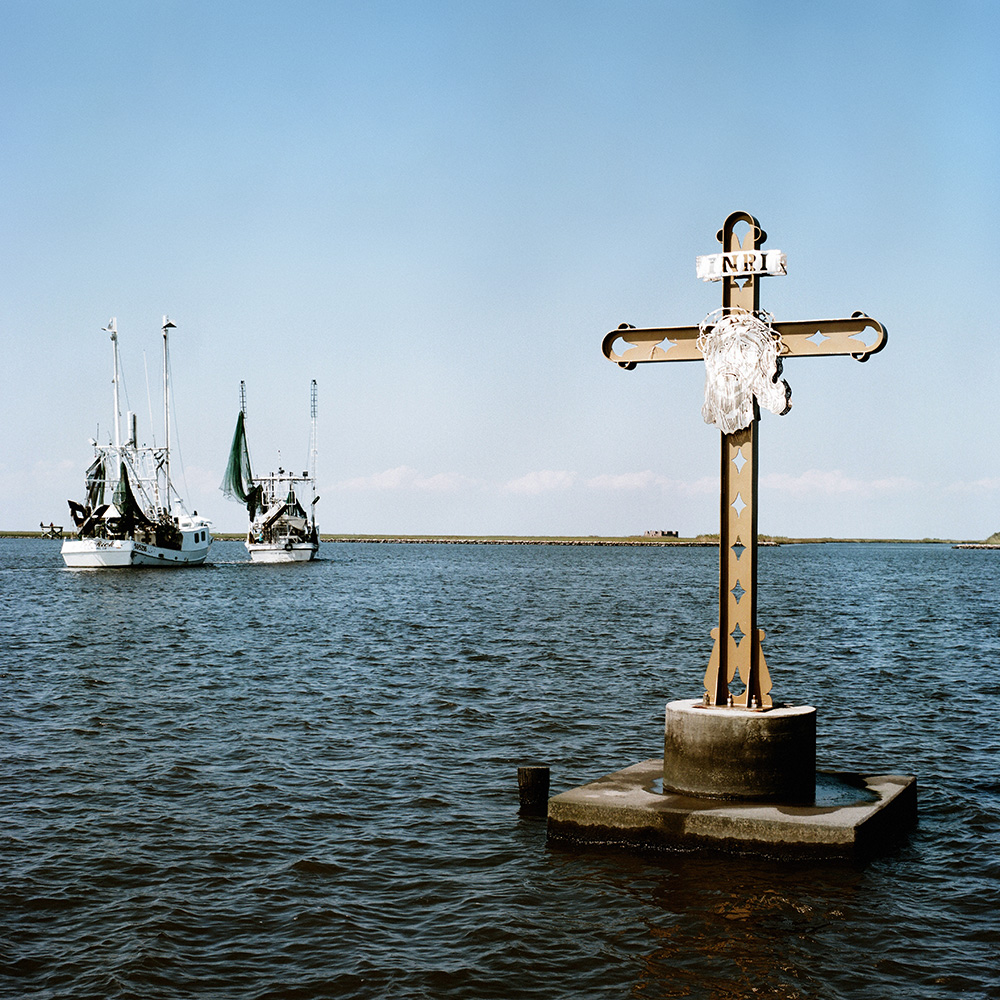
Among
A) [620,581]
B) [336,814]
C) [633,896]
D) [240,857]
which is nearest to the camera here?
[633,896]

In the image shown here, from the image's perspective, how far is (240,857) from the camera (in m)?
12.8

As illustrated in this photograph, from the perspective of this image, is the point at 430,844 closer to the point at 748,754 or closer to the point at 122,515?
the point at 748,754

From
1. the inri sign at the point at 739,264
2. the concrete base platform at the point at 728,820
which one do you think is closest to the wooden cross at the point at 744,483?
the inri sign at the point at 739,264

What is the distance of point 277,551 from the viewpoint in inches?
4870

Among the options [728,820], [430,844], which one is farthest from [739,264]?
[430,844]

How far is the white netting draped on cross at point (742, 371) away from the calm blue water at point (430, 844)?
4.91 meters

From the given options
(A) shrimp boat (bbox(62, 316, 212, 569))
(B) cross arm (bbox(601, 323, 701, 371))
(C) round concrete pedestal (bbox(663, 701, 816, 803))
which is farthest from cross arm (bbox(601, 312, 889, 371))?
(A) shrimp boat (bbox(62, 316, 212, 569))

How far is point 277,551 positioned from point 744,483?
115 meters

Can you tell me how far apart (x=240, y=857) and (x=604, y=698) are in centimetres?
1317

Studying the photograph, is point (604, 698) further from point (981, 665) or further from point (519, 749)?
point (981, 665)

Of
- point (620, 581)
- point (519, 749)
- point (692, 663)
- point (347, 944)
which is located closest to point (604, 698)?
point (519, 749)

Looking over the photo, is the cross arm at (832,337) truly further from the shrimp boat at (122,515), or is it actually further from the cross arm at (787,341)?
the shrimp boat at (122,515)

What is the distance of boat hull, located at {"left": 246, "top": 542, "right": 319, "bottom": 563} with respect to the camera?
12219 centimetres

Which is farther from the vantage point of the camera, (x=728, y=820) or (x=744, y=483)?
(x=744, y=483)
